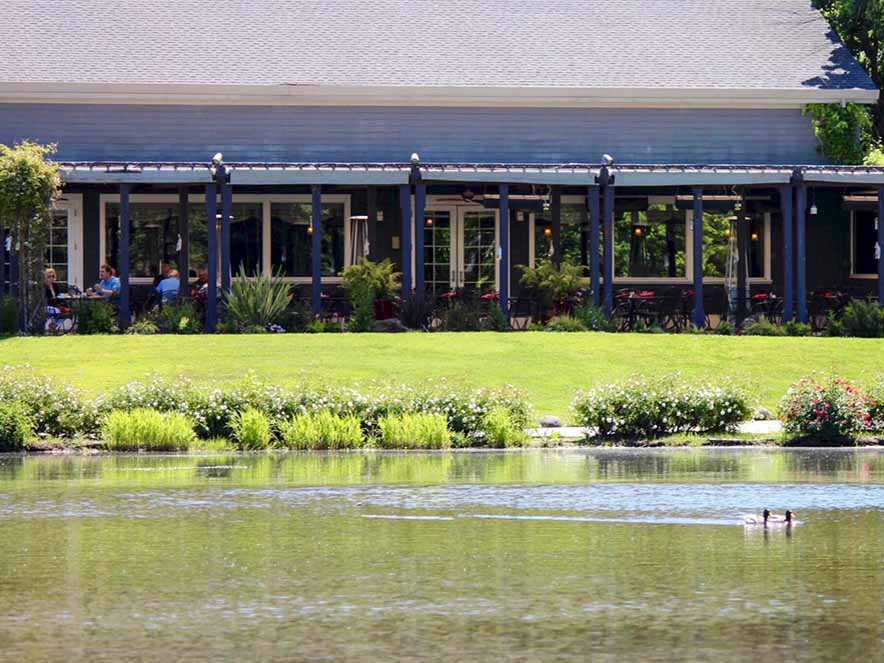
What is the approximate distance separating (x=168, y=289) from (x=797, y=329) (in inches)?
437

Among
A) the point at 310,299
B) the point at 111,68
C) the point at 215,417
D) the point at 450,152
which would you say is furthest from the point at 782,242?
the point at 215,417

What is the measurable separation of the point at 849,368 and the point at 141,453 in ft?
36.3

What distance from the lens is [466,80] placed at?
117 ft

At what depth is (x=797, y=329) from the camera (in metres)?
32.3

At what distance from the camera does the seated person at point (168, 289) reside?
109 ft

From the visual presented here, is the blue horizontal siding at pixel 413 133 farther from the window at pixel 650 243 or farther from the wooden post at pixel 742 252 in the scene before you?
the window at pixel 650 243

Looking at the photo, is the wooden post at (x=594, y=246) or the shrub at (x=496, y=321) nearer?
the shrub at (x=496, y=321)

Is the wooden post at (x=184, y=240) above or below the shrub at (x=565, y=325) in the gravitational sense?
above

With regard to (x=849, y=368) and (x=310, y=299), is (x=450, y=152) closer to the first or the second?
(x=310, y=299)

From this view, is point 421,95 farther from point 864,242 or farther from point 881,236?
point 864,242

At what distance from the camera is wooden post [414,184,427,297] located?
107 ft

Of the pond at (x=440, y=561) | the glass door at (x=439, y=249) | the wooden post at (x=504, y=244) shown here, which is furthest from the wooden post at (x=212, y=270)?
the pond at (x=440, y=561)

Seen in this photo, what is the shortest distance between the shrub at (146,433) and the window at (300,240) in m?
13.6

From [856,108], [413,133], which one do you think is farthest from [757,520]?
[856,108]
